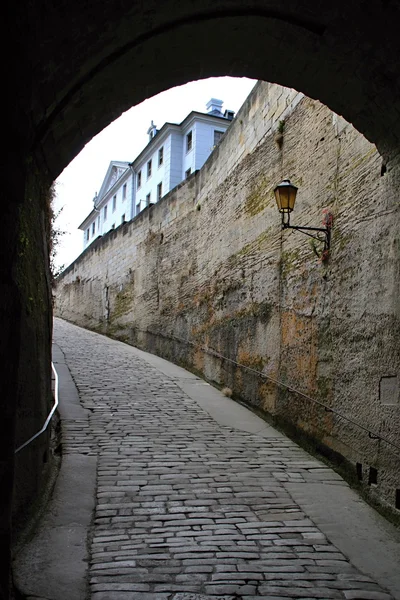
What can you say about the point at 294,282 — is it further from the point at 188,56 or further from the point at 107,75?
the point at 107,75

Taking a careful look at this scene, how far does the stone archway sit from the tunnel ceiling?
0.01 metres

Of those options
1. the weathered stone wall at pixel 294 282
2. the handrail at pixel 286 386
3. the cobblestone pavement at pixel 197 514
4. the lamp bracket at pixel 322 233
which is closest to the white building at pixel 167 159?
the weathered stone wall at pixel 294 282

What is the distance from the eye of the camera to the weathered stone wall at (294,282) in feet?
19.5

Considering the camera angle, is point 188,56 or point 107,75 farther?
point 188,56

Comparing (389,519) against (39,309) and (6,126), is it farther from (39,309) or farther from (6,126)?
(6,126)

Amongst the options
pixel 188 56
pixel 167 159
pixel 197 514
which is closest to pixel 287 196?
pixel 188 56

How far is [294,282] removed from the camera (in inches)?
325

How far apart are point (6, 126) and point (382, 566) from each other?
3862mm

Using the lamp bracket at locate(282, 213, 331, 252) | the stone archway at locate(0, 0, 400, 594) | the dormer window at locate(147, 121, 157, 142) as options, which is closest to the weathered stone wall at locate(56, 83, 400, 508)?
the lamp bracket at locate(282, 213, 331, 252)

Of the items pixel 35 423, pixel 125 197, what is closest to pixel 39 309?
pixel 35 423

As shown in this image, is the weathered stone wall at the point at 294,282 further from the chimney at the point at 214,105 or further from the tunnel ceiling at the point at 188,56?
the chimney at the point at 214,105

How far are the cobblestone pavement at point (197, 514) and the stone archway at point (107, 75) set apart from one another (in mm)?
869

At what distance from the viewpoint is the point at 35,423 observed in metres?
5.09

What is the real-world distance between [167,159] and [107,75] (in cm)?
2990
